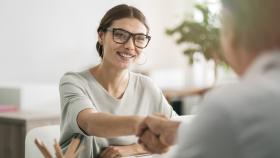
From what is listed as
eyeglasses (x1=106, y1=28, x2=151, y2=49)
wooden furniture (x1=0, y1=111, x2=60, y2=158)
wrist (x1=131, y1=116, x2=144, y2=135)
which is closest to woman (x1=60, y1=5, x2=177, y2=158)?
eyeglasses (x1=106, y1=28, x2=151, y2=49)

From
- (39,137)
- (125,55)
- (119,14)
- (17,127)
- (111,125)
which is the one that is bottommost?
(17,127)

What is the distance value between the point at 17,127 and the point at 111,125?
1.66 metres

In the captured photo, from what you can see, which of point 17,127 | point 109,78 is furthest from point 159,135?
point 17,127

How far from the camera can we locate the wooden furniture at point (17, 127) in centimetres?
296

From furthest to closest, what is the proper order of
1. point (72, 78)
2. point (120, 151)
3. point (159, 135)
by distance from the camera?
point (72, 78)
point (120, 151)
point (159, 135)

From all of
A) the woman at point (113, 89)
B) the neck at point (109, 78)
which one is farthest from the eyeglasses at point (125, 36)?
the neck at point (109, 78)

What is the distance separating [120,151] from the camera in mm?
1640

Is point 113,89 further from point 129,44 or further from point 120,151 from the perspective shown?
point 120,151

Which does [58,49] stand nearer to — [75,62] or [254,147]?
[75,62]

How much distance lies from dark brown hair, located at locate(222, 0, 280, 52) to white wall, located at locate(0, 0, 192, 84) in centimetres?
299

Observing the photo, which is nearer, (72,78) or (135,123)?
(135,123)

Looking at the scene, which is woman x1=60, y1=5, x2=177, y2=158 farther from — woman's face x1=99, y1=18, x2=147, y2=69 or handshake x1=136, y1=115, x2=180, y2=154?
handshake x1=136, y1=115, x2=180, y2=154

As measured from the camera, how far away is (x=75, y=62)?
414 centimetres

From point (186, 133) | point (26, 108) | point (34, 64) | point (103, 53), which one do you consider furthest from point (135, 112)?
point (34, 64)
